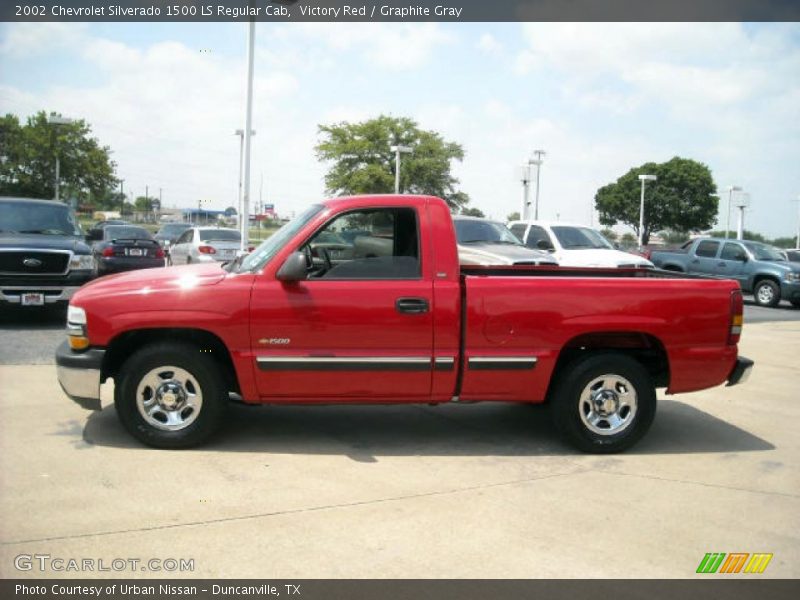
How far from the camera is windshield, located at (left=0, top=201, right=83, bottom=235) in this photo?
38.0ft

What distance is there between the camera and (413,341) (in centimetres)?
527

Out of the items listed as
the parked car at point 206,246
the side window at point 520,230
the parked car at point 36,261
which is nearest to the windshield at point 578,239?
the side window at point 520,230

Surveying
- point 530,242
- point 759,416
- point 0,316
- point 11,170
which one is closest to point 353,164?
point 11,170

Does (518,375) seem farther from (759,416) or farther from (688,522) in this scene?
(759,416)

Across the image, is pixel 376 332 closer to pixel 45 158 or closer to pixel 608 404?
pixel 608 404

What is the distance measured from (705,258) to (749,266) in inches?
47.4

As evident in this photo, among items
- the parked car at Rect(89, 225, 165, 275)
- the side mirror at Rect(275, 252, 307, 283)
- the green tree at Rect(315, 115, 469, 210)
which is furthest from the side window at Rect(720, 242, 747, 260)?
the green tree at Rect(315, 115, 469, 210)

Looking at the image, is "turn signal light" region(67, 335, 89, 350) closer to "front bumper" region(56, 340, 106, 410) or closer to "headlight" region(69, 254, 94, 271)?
"front bumper" region(56, 340, 106, 410)

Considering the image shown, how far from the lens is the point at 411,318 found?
524cm

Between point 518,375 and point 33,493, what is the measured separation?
325 cm

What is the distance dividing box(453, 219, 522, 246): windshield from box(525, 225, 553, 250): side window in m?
2.34

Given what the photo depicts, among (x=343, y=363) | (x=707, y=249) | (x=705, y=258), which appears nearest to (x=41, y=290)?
(x=343, y=363)

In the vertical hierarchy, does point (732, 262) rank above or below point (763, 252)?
below

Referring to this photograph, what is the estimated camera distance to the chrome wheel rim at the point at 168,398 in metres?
5.26
